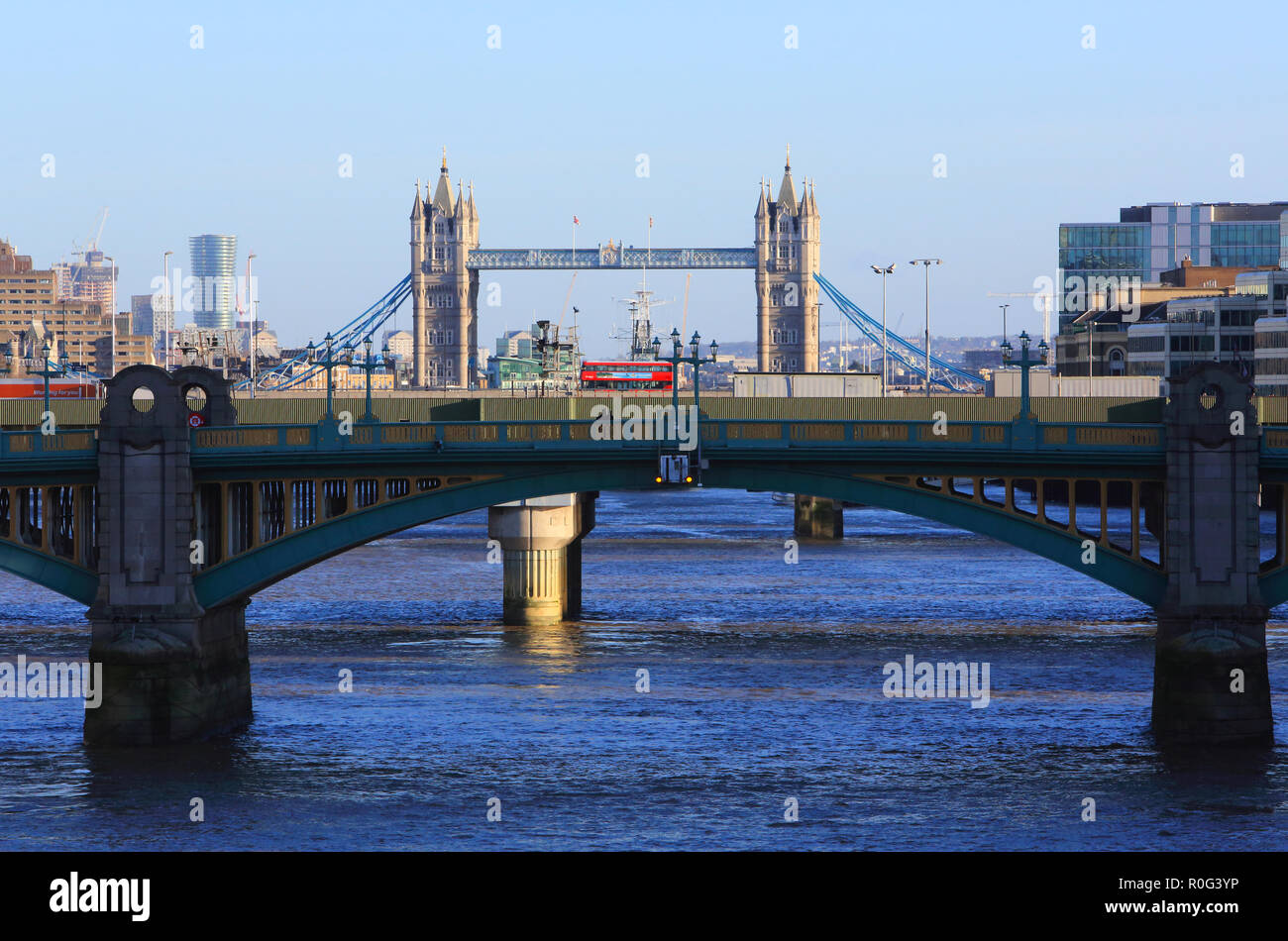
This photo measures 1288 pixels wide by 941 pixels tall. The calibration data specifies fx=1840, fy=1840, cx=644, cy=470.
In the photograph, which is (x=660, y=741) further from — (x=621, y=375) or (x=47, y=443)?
(x=621, y=375)

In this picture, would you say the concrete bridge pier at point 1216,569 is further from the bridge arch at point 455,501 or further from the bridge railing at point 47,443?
the bridge railing at point 47,443

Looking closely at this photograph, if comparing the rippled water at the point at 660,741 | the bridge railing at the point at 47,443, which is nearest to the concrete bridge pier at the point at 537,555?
the rippled water at the point at 660,741

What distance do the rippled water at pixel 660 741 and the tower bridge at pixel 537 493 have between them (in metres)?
2.10

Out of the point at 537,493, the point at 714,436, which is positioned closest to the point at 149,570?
the point at 537,493

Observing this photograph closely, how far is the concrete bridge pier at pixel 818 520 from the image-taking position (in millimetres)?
127375

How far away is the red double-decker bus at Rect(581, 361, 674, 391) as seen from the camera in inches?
4766

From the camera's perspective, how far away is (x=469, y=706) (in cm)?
5634

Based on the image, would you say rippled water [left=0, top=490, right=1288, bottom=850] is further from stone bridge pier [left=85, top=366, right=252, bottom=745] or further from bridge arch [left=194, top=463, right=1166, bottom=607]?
bridge arch [left=194, top=463, right=1166, bottom=607]
